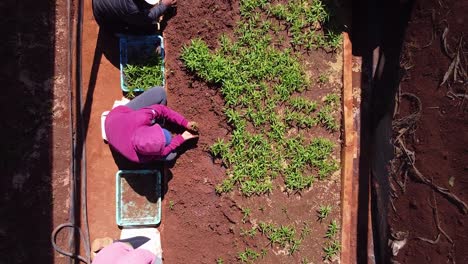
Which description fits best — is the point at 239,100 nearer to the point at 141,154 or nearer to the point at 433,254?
the point at 141,154

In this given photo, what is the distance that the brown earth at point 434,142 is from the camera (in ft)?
10.9

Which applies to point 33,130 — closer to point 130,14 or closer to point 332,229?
point 130,14

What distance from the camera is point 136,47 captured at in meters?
4.12

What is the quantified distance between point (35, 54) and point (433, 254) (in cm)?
401

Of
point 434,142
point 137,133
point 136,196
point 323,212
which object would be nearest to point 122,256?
point 136,196

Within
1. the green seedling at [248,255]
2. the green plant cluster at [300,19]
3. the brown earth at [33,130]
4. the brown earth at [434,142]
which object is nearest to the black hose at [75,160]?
the brown earth at [33,130]

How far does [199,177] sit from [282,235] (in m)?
0.98

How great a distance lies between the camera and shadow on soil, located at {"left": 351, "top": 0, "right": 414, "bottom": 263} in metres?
3.97

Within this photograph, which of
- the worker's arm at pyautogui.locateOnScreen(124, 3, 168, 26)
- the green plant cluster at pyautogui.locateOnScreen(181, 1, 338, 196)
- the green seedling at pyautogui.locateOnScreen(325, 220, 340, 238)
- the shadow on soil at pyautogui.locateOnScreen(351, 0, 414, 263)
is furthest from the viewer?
the green seedling at pyautogui.locateOnScreen(325, 220, 340, 238)

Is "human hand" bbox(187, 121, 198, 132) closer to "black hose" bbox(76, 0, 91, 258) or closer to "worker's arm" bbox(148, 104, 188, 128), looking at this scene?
"worker's arm" bbox(148, 104, 188, 128)

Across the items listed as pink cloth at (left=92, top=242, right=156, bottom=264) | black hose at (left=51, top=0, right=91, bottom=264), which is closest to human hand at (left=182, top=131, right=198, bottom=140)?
black hose at (left=51, top=0, right=91, bottom=264)

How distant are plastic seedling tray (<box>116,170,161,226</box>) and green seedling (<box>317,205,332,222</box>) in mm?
1566

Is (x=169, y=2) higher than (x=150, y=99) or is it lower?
higher

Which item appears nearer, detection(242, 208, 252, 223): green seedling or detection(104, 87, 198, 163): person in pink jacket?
detection(104, 87, 198, 163): person in pink jacket
